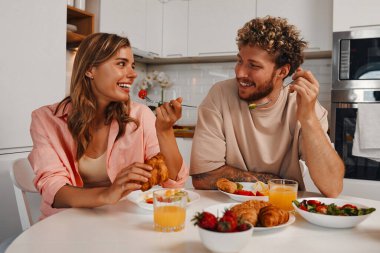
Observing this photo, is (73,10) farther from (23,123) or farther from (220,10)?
(220,10)

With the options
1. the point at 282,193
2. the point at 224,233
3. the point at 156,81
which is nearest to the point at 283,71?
the point at 282,193

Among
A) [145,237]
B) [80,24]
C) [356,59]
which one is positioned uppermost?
[80,24]

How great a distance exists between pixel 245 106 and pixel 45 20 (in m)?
1.40

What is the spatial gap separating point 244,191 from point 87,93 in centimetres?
85

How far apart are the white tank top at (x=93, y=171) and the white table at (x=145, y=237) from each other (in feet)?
1.66

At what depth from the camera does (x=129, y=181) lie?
3.74 ft

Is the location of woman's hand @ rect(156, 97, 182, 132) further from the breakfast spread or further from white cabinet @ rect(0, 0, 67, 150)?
white cabinet @ rect(0, 0, 67, 150)

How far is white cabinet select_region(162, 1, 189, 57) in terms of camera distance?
12.6 feet

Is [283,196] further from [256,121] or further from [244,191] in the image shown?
[256,121]

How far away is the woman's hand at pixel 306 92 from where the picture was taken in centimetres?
150

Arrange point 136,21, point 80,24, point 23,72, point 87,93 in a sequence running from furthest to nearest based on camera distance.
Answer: point 136,21 → point 80,24 → point 23,72 → point 87,93

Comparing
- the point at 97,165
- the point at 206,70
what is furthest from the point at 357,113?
the point at 97,165

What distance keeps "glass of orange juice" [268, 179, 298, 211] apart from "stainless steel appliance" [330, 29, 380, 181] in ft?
6.29

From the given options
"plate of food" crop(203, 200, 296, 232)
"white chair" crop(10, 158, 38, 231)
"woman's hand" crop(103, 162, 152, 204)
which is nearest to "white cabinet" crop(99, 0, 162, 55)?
"white chair" crop(10, 158, 38, 231)
